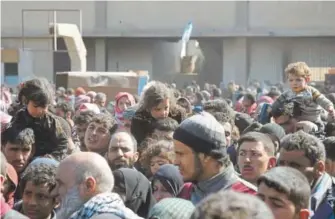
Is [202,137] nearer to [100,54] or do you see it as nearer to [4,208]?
[4,208]

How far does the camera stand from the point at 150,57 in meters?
45.8

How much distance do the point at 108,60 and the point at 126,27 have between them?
2474 millimetres

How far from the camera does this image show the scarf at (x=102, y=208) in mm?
4059

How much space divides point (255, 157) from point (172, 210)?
7.18 feet

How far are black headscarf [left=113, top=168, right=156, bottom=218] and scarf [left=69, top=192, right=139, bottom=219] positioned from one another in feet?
4.00

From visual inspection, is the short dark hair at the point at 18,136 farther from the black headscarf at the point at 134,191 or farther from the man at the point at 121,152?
the black headscarf at the point at 134,191

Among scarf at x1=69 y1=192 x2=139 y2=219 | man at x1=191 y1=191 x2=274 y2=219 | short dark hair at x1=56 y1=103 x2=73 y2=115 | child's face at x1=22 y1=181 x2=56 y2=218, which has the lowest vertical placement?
child's face at x1=22 y1=181 x2=56 y2=218

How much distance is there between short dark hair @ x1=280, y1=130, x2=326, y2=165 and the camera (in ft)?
17.1

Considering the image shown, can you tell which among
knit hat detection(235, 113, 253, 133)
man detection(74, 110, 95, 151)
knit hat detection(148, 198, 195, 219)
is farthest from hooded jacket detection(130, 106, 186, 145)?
knit hat detection(148, 198, 195, 219)

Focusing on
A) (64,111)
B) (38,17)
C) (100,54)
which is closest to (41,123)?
(64,111)

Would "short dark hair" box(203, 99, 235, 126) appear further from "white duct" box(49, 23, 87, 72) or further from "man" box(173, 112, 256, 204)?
"white duct" box(49, 23, 87, 72)

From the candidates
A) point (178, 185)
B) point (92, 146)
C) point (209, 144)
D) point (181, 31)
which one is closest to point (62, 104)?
point (92, 146)

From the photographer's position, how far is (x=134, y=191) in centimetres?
542

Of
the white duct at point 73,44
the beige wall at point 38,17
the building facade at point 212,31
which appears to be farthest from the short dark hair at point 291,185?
the beige wall at point 38,17
